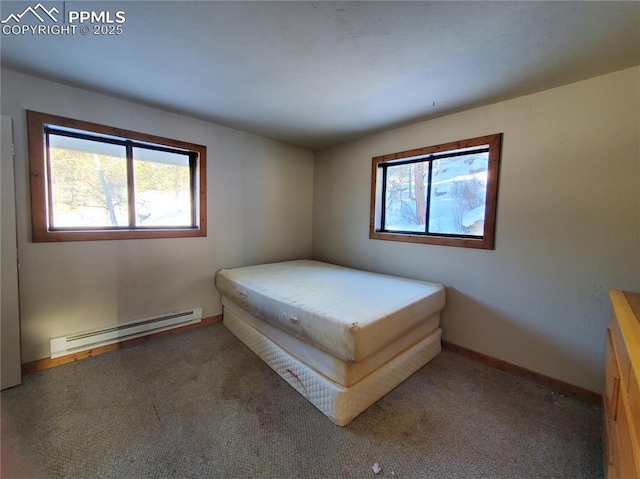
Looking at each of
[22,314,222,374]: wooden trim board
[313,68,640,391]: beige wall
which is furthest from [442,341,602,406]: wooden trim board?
[22,314,222,374]: wooden trim board

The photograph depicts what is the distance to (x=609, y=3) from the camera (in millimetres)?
1201

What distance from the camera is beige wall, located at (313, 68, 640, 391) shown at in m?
1.74

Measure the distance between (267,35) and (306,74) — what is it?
446 mm

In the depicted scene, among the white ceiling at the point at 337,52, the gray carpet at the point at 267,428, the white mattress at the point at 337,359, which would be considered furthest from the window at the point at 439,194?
the gray carpet at the point at 267,428

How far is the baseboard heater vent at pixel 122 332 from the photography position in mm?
2156

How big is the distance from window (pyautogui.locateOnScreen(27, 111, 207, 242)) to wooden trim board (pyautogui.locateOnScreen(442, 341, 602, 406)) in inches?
118

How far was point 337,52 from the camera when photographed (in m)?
1.60

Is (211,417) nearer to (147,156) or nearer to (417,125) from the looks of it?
(147,156)

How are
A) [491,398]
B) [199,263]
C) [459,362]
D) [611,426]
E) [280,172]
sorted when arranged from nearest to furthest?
[611,426] → [491,398] → [459,362] → [199,263] → [280,172]

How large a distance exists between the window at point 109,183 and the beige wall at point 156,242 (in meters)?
0.07

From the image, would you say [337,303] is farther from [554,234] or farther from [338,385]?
[554,234]

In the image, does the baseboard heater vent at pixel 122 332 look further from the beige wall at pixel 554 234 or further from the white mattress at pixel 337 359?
the beige wall at pixel 554 234

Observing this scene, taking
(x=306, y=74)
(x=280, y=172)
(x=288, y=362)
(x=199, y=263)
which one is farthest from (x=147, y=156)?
(x=288, y=362)

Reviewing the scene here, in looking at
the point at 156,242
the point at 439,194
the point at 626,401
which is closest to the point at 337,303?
the point at 626,401
